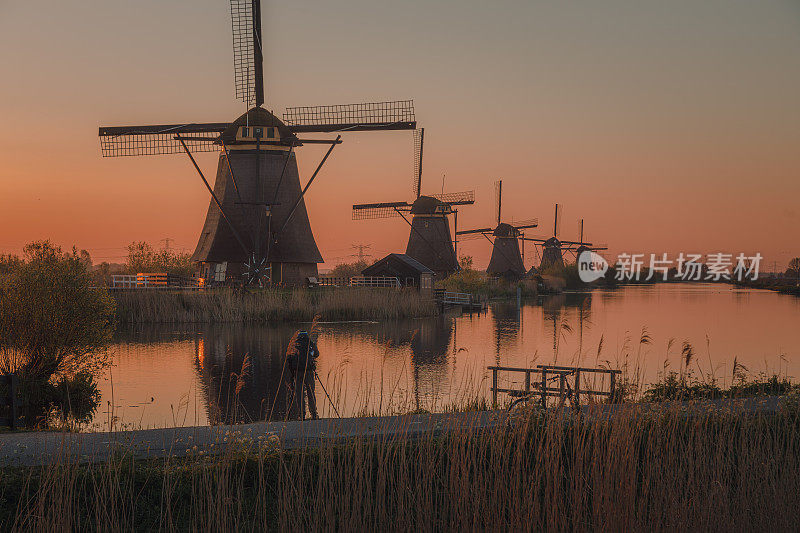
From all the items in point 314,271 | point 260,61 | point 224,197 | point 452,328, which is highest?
point 260,61

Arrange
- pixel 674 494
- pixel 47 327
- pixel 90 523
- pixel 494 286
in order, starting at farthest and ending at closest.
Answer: pixel 494 286 → pixel 47 327 → pixel 674 494 → pixel 90 523

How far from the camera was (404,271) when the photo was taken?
44.9 m

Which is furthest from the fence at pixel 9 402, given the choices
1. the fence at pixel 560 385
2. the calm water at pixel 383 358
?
the fence at pixel 560 385

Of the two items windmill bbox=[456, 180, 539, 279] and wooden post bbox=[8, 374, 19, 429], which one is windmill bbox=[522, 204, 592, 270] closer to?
windmill bbox=[456, 180, 539, 279]

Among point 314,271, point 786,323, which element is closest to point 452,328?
point 314,271

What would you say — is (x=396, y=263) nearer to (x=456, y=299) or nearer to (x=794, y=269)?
(x=456, y=299)

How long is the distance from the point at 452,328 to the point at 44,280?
21.5 meters

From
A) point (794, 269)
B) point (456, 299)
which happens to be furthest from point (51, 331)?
point (794, 269)

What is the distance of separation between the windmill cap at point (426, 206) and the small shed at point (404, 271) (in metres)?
→ 11.7

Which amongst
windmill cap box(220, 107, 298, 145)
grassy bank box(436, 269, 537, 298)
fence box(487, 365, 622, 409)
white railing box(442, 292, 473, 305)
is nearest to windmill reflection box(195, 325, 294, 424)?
fence box(487, 365, 622, 409)

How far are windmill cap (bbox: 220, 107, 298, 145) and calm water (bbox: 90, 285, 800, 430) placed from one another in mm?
9344

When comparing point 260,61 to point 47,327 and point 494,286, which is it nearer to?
point 47,327

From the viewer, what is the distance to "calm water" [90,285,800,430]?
12.6 meters

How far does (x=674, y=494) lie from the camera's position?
6.23 metres
